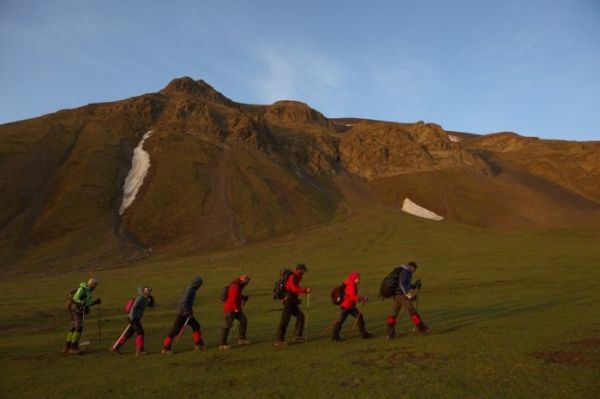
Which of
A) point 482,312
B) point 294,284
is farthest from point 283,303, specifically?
point 482,312

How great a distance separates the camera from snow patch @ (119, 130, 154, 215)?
101319mm

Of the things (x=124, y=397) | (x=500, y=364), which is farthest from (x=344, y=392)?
(x=124, y=397)

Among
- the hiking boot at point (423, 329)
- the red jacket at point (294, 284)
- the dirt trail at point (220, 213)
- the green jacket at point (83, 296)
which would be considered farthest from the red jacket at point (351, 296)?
the dirt trail at point (220, 213)

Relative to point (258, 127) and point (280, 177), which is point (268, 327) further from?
point (258, 127)

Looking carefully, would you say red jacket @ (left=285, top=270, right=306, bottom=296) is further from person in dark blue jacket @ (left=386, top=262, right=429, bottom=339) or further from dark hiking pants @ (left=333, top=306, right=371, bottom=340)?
person in dark blue jacket @ (left=386, top=262, right=429, bottom=339)

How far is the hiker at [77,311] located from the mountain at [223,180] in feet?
191

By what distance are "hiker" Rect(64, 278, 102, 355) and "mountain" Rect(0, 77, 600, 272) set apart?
2293 inches

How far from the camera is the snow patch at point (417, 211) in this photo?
121m

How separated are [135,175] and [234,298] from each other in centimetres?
10069

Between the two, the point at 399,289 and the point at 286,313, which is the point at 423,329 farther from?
the point at 286,313

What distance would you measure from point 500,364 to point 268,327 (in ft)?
40.4

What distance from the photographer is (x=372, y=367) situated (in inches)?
508

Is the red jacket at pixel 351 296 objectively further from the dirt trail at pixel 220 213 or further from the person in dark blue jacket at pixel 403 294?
the dirt trail at pixel 220 213

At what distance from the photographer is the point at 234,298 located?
16969 millimetres
